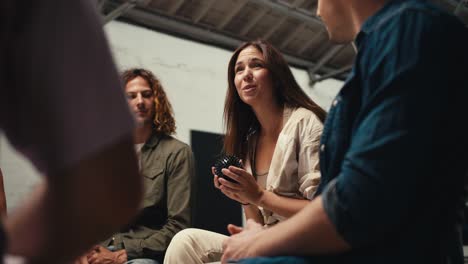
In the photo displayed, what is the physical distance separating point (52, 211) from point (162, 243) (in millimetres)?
1881

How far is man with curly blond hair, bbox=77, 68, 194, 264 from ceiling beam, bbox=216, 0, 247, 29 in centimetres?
246

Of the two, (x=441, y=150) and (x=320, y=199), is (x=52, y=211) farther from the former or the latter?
(x=441, y=150)

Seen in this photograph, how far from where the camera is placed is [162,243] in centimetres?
213

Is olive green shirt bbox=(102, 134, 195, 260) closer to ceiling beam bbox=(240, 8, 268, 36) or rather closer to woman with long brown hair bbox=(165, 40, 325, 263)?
woman with long brown hair bbox=(165, 40, 325, 263)

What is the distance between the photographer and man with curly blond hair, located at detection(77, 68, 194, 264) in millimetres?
2107

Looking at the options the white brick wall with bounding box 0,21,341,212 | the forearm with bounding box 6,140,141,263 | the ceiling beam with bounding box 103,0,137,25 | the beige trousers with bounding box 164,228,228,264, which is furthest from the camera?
the white brick wall with bounding box 0,21,341,212

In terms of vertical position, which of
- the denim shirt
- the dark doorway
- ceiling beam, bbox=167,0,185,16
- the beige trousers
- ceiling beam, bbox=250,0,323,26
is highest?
ceiling beam, bbox=167,0,185,16

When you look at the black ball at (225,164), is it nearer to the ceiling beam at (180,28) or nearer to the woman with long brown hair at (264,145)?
the woman with long brown hair at (264,145)

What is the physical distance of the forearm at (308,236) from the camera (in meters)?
0.71

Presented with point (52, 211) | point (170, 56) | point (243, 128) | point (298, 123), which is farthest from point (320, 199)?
point (170, 56)

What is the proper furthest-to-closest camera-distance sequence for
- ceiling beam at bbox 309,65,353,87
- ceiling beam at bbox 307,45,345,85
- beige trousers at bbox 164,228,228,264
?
ceiling beam at bbox 309,65,353,87, ceiling beam at bbox 307,45,345,85, beige trousers at bbox 164,228,228,264

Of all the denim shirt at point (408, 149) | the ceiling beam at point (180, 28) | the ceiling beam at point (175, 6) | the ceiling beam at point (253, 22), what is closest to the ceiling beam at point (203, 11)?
the ceiling beam at point (180, 28)

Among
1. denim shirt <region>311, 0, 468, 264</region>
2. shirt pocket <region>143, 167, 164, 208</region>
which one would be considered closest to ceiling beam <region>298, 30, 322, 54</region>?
shirt pocket <region>143, 167, 164, 208</region>

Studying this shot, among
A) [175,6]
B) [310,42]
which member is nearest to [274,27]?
[310,42]
